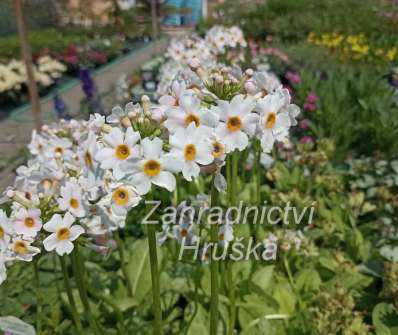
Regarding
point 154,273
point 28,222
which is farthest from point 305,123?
point 28,222

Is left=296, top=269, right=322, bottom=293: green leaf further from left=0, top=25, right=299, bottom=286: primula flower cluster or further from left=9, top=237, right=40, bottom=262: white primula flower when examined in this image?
left=9, top=237, right=40, bottom=262: white primula flower

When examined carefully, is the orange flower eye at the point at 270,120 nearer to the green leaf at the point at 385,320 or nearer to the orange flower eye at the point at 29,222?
the orange flower eye at the point at 29,222

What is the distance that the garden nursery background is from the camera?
1.17 metres

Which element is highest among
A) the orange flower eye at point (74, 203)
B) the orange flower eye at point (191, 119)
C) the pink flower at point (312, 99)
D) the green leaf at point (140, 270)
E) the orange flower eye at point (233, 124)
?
the orange flower eye at point (191, 119)

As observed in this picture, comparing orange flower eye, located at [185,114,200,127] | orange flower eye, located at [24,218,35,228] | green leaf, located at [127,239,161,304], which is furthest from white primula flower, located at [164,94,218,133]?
green leaf, located at [127,239,161,304]

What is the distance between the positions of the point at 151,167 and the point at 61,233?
375 millimetres

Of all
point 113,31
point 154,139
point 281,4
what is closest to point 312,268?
point 154,139

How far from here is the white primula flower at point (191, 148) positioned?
1074mm

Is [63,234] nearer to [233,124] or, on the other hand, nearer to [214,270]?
[214,270]

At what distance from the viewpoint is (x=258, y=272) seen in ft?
7.41

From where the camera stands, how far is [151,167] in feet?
3.53

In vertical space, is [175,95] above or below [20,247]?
above

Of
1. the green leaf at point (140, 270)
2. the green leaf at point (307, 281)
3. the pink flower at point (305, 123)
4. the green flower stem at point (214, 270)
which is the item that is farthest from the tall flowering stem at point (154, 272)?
the pink flower at point (305, 123)

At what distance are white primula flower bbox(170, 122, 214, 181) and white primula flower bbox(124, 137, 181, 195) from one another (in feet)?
0.07
